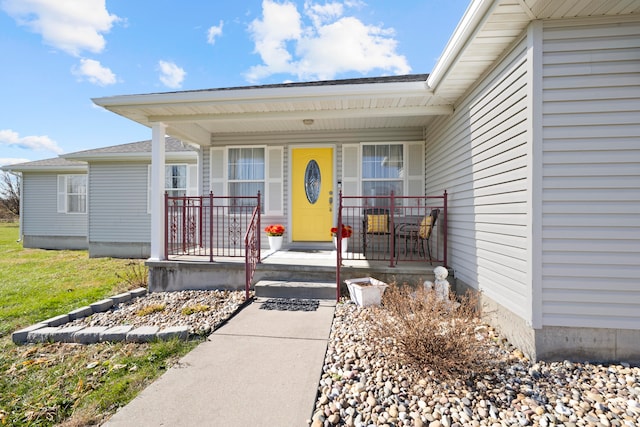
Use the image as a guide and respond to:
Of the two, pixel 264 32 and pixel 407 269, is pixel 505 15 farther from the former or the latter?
pixel 264 32

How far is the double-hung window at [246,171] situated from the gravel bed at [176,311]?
2.30 meters

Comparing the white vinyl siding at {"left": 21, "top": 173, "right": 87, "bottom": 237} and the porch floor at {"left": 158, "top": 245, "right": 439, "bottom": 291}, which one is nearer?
the porch floor at {"left": 158, "top": 245, "right": 439, "bottom": 291}

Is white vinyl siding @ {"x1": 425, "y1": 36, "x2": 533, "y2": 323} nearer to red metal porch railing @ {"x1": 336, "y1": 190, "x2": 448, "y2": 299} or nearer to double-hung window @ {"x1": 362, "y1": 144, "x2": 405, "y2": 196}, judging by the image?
red metal porch railing @ {"x1": 336, "y1": 190, "x2": 448, "y2": 299}

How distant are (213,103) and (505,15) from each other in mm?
3488

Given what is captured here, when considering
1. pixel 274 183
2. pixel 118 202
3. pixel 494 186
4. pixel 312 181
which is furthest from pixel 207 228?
pixel 494 186

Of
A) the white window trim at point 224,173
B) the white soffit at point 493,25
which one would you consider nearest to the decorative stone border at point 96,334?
the white window trim at point 224,173

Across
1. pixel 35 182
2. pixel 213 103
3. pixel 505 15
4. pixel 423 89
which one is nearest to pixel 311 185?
pixel 213 103

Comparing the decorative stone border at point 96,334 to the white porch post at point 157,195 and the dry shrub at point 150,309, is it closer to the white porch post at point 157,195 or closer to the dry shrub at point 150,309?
the dry shrub at point 150,309

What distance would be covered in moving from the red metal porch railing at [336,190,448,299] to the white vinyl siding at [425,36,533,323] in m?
0.29

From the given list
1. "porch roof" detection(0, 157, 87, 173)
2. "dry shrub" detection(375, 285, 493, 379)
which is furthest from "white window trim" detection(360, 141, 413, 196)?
"porch roof" detection(0, 157, 87, 173)

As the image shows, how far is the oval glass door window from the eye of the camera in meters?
5.69

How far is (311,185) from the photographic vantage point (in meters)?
5.71

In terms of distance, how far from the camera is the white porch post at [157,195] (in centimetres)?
442

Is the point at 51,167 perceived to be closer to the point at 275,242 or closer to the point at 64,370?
the point at 275,242
